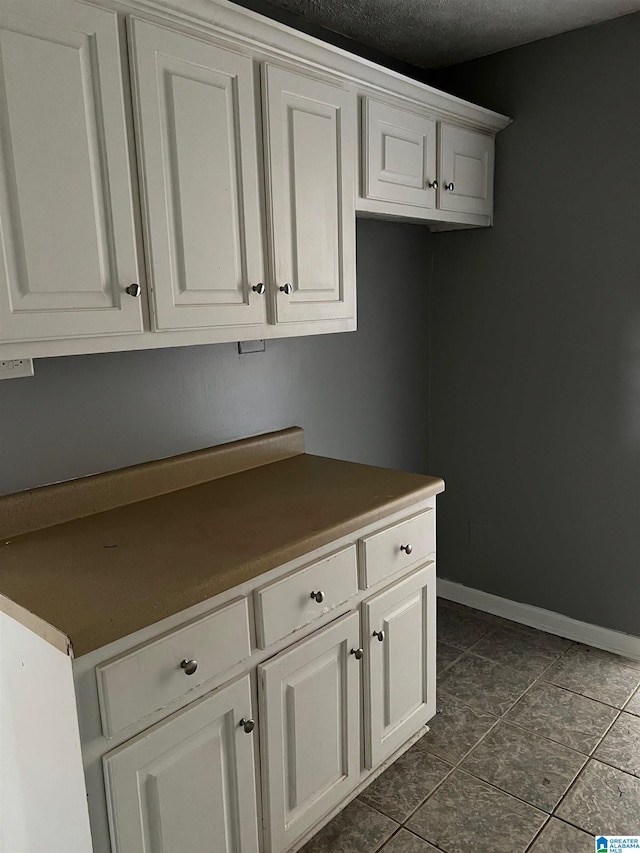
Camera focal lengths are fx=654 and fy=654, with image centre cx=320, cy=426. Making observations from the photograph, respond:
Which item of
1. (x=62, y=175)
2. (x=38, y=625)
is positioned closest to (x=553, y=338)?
(x=62, y=175)

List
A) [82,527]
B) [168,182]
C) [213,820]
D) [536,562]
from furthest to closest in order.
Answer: [536,562] → [82,527] → [168,182] → [213,820]

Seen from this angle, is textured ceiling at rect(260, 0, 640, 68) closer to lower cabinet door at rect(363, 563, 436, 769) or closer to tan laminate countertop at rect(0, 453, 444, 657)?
tan laminate countertop at rect(0, 453, 444, 657)

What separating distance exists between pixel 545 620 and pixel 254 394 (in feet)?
5.47

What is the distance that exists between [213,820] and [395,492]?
3.05 feet

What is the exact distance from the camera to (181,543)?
1.54 metres

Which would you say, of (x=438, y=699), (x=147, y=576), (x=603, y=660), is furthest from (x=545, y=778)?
(x=147, y=576)

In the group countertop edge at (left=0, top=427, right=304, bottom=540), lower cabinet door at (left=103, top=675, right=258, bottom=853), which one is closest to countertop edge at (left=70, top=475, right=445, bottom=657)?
lower cabinet door at (left=103, top=675, right=258, bottom=853)

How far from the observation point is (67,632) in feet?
3.72

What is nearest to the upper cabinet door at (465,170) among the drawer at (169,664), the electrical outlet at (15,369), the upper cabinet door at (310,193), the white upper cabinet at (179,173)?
the white upper cabinet at (179,173)

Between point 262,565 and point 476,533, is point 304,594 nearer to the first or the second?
point 262,565

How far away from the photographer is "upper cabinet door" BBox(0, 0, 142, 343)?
1292 mm

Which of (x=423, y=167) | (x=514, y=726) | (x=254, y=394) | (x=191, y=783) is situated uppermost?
(x=423, y=167)

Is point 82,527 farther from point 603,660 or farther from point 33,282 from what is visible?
point 603,660

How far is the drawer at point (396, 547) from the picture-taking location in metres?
1.79
